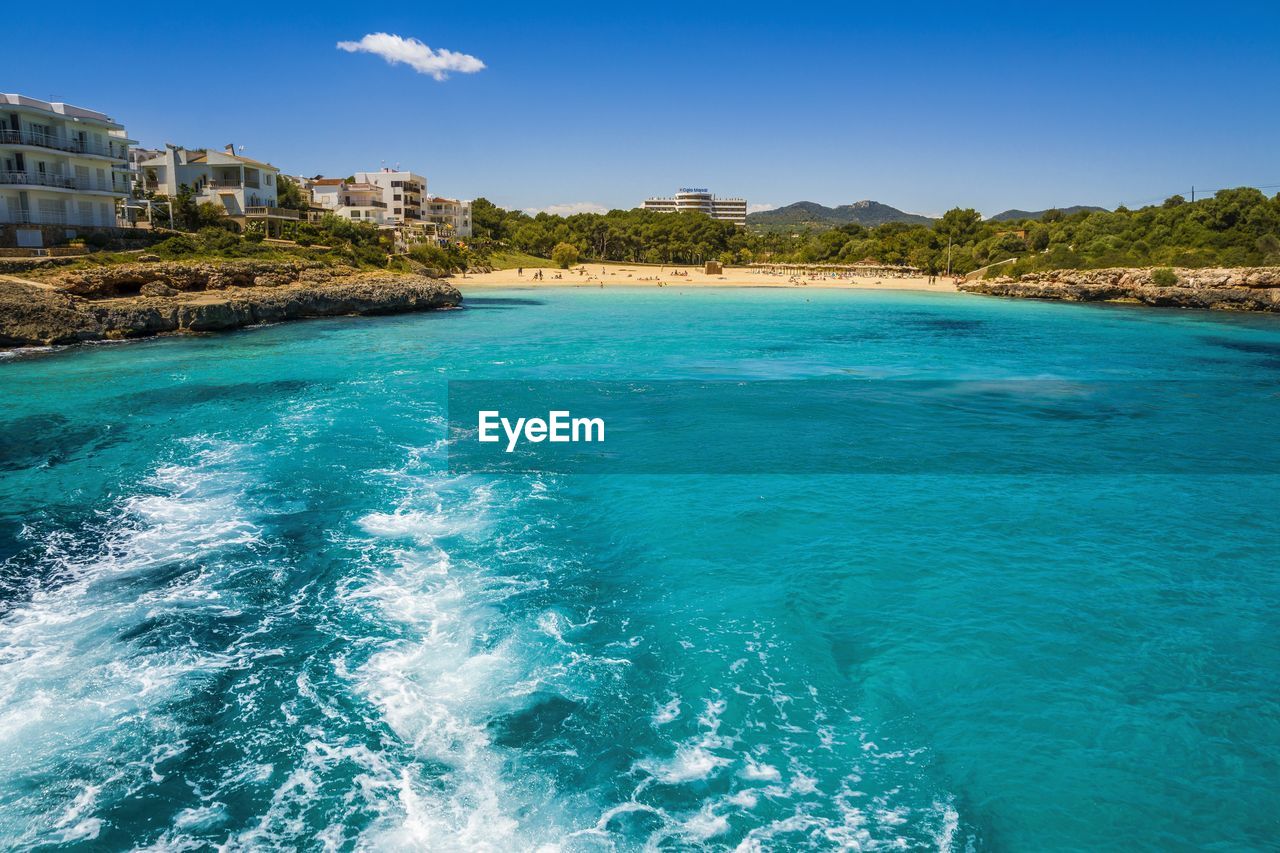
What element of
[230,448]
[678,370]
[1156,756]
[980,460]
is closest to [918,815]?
→ [1156,756]

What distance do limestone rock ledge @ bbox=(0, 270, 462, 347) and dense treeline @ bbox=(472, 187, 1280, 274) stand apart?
177ft

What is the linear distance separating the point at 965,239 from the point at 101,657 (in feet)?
417

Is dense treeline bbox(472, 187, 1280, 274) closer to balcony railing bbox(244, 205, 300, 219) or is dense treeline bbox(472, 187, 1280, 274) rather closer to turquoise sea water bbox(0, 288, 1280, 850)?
balcony railing bbox(244, 205, 300, 219)

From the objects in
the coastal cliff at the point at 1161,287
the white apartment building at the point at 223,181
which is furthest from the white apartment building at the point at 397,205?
the coastal cliff at the point at 1161,287

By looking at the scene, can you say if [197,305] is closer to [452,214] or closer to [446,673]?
[446,673]

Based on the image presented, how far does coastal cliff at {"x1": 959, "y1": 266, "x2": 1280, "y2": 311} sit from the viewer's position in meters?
66.6

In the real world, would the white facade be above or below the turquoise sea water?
above

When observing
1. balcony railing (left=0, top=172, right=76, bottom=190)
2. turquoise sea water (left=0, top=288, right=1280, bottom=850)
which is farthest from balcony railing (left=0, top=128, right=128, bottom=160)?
turquoise sea water (left=0, top=288, right=1280, bottom=850)

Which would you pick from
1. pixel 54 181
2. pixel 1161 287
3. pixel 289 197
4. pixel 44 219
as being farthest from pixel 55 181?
pixel 1161 287

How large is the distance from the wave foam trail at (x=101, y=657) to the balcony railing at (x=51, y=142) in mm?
42269

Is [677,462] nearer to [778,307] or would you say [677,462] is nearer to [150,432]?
[150,432]

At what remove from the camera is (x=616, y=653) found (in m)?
11.3

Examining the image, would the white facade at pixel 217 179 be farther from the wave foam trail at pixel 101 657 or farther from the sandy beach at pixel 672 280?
the wave foam trail at pixel 101 657

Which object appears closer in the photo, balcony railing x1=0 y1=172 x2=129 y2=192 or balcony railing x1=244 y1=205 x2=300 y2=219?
balcony railing x1=0 y1=172 x2=129 y2=192
